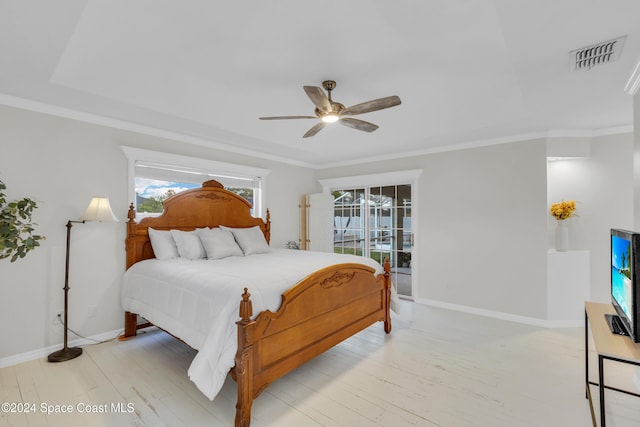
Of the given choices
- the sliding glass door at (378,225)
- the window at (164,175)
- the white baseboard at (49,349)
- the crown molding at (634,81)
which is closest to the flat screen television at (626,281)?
the crown molding at (634,81)

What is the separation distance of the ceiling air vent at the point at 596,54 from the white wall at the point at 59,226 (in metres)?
4.16

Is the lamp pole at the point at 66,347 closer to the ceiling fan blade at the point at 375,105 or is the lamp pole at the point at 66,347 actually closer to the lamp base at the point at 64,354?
the lamp base at the point at 64,354

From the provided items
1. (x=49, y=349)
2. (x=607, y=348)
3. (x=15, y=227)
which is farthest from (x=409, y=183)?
(x=49, y=349)

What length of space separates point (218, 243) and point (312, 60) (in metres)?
2.41

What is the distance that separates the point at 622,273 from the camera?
1.87 meters

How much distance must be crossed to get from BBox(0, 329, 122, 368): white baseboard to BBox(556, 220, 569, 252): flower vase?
532 cm

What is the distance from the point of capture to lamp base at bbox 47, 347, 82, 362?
8.96ft

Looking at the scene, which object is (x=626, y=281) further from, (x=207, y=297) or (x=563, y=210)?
(x=207, y=297)

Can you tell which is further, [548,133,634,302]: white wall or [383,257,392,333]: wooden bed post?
[548,133,634,302]: white wall

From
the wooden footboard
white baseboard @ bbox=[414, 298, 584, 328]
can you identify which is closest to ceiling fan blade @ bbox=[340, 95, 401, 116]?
the wooden footboard

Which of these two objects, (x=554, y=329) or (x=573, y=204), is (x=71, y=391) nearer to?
(x=554, y=329)

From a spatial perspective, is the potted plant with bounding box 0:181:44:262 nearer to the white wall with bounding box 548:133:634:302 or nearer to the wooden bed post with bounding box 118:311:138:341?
the wooden bed post with bounding box 118:311:138:341

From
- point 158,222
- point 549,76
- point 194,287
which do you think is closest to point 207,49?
point 194,287

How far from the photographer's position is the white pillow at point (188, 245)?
3.39 m
